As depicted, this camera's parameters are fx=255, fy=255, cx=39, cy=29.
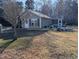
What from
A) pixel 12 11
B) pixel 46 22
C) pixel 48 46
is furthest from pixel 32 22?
pixel 48 46

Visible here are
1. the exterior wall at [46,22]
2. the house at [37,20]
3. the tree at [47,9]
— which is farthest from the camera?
the tree at [47,9]

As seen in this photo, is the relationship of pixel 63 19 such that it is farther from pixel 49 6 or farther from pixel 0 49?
pixel 0 49

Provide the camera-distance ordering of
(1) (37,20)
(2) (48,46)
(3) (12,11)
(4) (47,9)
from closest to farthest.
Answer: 1. (2) (48,46)
2. (3) (12,11)
3. (1) (37,20)
4. (4) (47,9)

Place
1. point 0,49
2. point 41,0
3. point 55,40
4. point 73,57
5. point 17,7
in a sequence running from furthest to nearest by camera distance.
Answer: point 41,0 < point 17,7 < point 55,40 < point 0,49 < point 73,57

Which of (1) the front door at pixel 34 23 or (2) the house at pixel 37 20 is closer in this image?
(2) the house at pixel 37 20

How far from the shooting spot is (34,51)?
10852 millimetres

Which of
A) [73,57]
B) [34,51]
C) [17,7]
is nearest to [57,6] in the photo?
[17,7]

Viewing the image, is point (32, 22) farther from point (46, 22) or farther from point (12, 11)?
point (12, 11)

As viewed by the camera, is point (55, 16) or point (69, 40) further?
point (55, 16)

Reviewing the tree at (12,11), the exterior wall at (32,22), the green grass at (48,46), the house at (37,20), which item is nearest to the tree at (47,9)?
the house at (37,20)

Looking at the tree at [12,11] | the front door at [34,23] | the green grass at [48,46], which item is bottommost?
the green grass at [48,46]

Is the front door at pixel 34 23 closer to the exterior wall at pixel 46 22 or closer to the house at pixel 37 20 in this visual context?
the house at pixel 37 20

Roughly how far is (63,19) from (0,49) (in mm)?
12835

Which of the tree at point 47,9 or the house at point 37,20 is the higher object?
the tree at point 47,9
